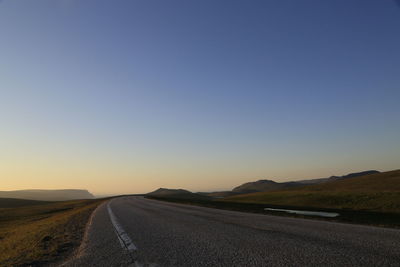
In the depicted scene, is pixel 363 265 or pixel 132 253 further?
pixel 132 253

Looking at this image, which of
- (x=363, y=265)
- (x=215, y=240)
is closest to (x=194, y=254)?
(x=215, y=240)

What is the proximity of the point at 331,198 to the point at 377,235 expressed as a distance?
28.1 metres

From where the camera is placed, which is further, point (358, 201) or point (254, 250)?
point (358, 201)

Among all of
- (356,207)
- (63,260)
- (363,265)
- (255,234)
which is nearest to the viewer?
(363,265)

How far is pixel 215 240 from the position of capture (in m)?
8.37

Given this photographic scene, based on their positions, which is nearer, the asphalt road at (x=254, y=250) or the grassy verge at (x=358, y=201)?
the asphalt road at (x=254, y=250)

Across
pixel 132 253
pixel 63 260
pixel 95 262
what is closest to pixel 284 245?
pixel 132 253

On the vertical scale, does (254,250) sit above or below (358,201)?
below

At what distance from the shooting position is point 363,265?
195 inches

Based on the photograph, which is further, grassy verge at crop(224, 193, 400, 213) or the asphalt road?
grassy verge at crop(224, 193, 400, 213)

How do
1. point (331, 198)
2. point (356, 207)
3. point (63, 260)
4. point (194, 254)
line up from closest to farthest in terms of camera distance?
point (194, 254), point (63, 260), point (356, 207), point (331, 198)

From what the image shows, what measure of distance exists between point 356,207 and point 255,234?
23.4 meters

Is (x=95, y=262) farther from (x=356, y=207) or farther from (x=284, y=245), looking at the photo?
(x=356, y=207)

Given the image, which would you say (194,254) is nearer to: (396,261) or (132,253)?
(132,253)
